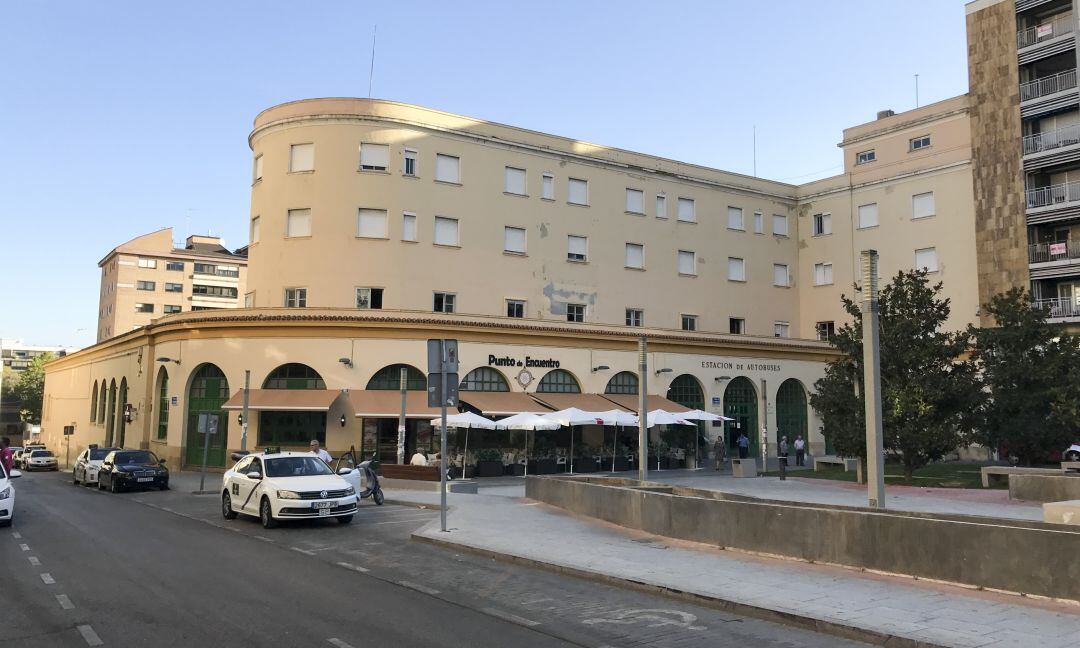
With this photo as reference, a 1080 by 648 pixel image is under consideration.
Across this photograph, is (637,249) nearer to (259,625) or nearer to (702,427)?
(702,427)

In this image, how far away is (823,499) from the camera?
2208cm

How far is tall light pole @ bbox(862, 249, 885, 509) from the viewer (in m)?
12.2

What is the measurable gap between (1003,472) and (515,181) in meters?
25.7

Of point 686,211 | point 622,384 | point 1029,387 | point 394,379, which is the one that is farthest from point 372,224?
point 1029,387

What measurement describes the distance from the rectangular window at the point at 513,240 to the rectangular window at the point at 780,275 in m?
17.6

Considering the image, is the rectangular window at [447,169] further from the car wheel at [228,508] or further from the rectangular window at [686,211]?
the car wheel at [228,508]

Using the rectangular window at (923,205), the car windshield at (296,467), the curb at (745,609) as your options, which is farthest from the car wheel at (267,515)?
the rectangular window at (923,205)

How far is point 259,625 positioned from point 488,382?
1080 inches

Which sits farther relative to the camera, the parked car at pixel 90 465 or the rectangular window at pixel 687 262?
the rectangular window at pixel 687 262

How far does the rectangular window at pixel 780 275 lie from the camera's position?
49.9 metres

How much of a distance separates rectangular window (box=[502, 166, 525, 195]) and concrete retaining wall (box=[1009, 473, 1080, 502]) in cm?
2650

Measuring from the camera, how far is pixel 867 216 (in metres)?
48.7

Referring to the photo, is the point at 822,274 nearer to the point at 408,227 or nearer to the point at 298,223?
the point at 408,227

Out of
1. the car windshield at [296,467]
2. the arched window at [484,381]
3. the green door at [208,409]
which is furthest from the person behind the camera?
the arched window at [484,381]
